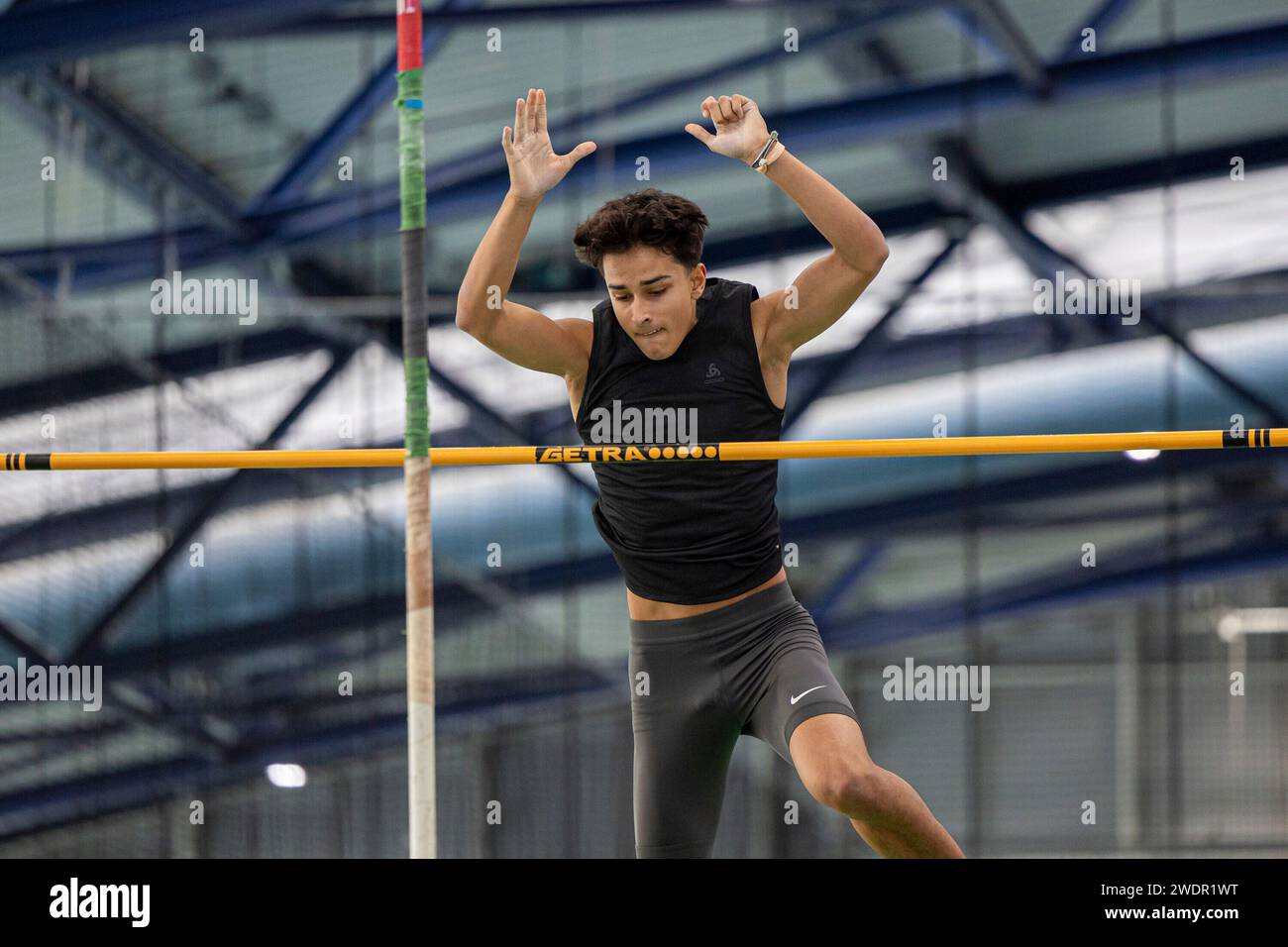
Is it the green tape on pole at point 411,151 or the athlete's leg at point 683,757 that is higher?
the green tape on pole at point 411,151

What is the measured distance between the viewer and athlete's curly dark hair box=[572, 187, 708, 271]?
3.81 meters

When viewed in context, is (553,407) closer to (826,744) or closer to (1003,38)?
(1003,38)

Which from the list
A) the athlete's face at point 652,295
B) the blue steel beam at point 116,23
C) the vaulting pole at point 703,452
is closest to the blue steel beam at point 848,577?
the vaulting pole at point 703,452

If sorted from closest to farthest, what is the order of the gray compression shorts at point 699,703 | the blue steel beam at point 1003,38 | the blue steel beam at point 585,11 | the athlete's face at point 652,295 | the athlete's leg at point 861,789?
the athlete's leg at point 861,789 → the athlete's face at point 652,295 → the gray compression shorts at point 699,703 → the blue steel beam at point 1003,38 → the blue steel beam at point 585,11

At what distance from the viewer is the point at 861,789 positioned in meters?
3.48

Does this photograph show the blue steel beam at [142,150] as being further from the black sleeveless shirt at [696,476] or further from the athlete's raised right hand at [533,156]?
the athlete's raised right hand at [533,156]

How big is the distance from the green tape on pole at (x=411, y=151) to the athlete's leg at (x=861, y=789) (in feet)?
5.04

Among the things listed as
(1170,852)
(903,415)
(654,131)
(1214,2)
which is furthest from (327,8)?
(1170,852)

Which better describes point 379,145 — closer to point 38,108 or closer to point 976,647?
point 38,108

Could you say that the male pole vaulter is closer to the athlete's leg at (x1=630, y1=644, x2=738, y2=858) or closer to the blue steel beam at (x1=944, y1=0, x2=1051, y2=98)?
the athlete's leg at (x1=630, y1=644, x2=738, y2=858)

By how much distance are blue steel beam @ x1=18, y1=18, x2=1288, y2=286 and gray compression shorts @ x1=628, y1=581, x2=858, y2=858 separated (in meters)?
4.15

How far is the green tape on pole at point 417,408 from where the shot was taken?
11.0ft

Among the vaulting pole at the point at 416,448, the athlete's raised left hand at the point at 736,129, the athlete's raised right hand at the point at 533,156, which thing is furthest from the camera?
the athlete's raised left hand at the point at 736,129

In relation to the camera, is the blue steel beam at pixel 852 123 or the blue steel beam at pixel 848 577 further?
the blue steel beam at pixel 852 123
